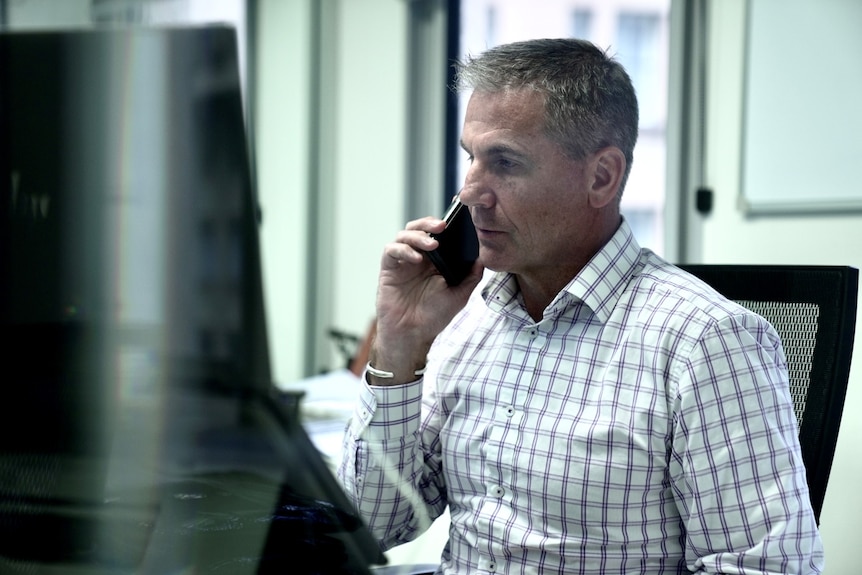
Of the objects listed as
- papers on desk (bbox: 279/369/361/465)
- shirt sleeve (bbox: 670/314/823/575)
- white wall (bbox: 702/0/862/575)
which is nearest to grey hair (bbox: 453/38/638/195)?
shirt sleeve (bbox: 670/314/823/575)

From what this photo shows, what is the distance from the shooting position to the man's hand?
1.05 m

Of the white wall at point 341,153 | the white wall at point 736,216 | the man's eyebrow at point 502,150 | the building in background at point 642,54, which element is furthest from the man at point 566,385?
the white wall at point 341,153

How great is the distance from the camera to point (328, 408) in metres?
1.79

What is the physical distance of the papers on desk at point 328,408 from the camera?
1.55 metres

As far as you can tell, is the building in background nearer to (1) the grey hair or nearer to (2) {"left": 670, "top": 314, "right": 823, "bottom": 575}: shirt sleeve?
(1) the grey hair

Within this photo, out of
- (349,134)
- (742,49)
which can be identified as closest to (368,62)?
(349,134)

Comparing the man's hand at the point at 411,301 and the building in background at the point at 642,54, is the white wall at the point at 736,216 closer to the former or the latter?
the building in background at the point at 642,54

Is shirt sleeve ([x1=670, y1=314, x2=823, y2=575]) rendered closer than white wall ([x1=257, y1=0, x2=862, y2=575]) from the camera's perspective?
Yes

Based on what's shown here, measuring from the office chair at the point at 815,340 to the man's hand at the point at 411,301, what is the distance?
0.37m

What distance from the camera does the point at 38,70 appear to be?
2.19ft

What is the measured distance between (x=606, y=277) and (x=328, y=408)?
968 millimetres

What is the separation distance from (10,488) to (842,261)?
1531 millimetres

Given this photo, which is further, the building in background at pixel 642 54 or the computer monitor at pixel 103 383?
the building in background at pixel 642 54

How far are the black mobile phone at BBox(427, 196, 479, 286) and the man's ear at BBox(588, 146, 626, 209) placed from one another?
16cm
